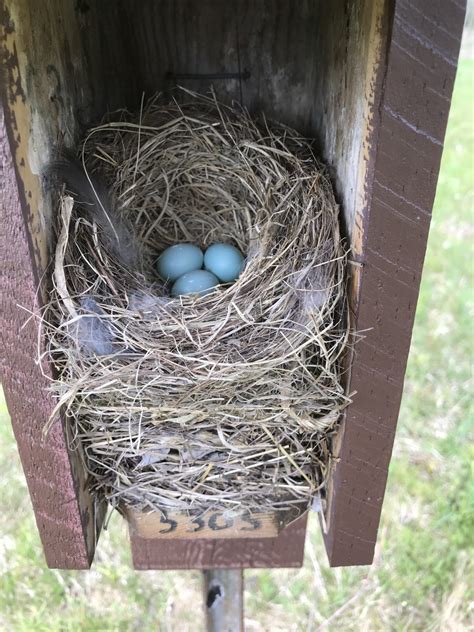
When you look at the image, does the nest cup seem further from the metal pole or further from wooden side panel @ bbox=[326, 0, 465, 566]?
the metal pole

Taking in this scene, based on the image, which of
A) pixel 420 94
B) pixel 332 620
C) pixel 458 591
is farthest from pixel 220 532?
pixel 458 591

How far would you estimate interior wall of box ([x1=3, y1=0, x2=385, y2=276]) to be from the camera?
2.33 feet

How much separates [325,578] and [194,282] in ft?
3.57

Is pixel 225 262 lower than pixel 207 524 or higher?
higher

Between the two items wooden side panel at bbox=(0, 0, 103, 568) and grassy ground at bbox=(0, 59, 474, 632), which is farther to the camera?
grassy ground at bbox=(0, 59, 474, 632)

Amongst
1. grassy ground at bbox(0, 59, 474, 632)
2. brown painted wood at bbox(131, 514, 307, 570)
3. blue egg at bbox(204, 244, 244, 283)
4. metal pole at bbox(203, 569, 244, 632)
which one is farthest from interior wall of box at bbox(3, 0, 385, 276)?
grassy ground at bbox(0, 59, 474, 632)

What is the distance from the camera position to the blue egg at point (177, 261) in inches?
40.8

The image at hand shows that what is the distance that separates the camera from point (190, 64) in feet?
3.63

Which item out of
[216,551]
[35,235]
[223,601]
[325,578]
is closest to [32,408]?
[35,235]

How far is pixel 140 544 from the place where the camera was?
103cm

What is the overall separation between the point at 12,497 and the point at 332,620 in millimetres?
917

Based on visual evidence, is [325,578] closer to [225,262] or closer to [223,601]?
[223,601]

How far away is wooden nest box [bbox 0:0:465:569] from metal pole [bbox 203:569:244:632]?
67mm

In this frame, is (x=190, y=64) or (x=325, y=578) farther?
(x=325, y=578)
